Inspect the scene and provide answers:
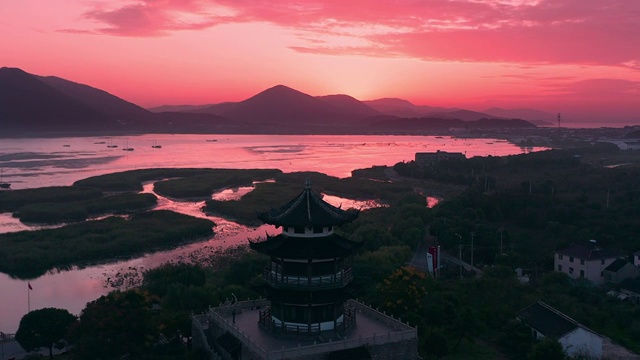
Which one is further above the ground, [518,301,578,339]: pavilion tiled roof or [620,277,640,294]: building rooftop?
[518,301,578,339]: pavilion tiled roof

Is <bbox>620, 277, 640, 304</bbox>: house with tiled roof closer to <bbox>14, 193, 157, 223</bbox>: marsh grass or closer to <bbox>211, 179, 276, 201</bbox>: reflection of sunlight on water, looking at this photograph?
<bbox>211, 179, 276, 201</bbox>: reflection of sunlight on water

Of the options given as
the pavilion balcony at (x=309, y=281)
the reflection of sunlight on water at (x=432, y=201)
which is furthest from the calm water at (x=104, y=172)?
the pavilion balcony at (x=309, y=281)

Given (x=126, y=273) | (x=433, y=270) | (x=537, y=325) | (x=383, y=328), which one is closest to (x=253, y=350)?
(x=383, y=328)

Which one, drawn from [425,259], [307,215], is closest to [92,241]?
[425,259]

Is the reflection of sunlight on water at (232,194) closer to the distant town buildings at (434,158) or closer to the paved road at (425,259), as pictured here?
the paved road at (425,259)

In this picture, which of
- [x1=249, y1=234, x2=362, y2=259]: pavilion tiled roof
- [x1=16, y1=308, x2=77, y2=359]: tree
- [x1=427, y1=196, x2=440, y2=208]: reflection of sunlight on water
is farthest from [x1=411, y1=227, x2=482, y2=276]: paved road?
[x1=427, y1=196, x2=440, y2=208]: reflection of sunlight on water
